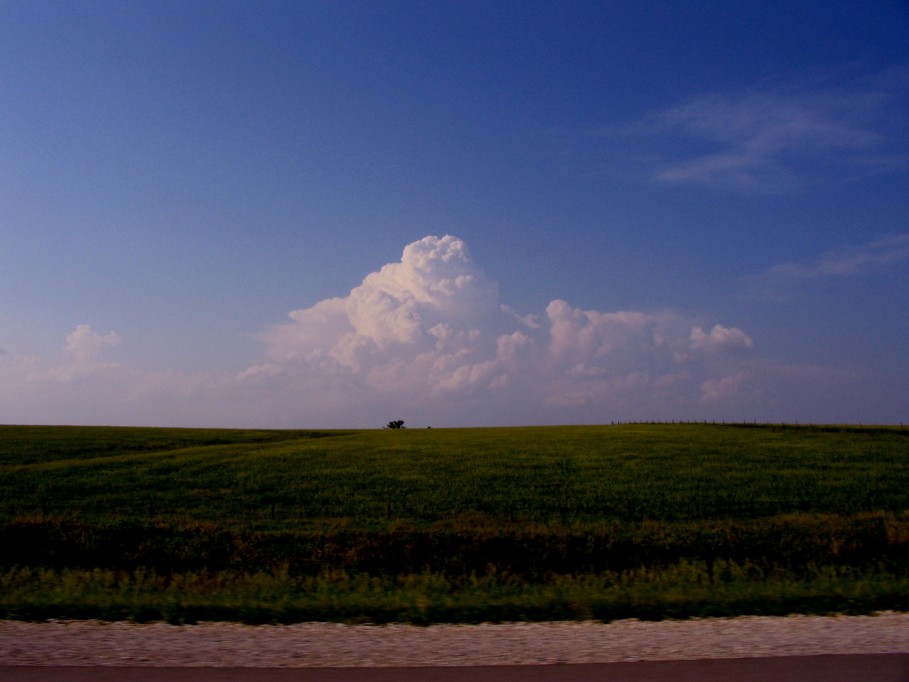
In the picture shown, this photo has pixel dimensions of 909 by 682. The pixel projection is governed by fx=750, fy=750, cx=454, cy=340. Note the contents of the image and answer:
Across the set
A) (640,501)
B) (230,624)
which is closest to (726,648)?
(230,624)

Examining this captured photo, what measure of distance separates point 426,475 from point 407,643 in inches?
1234

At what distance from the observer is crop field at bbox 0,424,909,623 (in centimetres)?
1137

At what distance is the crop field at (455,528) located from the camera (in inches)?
448

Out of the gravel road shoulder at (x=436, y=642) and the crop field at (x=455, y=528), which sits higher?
the gravel road shoulder at (x=436, y=642)

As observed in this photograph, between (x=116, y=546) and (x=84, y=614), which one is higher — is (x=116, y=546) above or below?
below

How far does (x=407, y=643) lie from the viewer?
8719 mm

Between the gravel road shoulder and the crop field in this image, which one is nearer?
the gravel road shoulder

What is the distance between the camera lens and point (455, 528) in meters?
26.6

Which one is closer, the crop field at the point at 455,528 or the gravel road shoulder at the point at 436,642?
the gravel road shoulder at the point at 436,642

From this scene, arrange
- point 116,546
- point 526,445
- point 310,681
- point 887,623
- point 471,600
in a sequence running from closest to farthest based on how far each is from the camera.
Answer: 1. point 310,681
2. point 887,623
3. point 471,600
4. point 116,546
5. point 526,445

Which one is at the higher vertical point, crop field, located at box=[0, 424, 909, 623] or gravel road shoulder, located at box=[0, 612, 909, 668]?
gravel road shoulder, located at box=[0, 612, 909, 668]

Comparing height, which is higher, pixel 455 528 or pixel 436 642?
pixel 436 642

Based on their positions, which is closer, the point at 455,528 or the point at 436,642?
the point at 436,642

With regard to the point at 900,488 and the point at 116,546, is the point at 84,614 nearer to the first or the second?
the point at 116,546
